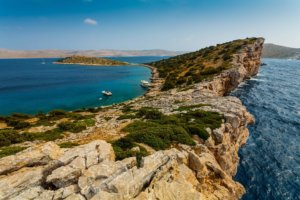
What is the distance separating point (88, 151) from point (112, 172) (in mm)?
2762

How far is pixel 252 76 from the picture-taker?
315ft

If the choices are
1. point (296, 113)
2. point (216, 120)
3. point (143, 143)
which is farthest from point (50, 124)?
point (296, 113)

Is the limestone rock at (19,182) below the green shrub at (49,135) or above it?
above

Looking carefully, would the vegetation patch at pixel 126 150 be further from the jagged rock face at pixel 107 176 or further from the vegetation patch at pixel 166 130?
the jagged rock face at pixel 107 176

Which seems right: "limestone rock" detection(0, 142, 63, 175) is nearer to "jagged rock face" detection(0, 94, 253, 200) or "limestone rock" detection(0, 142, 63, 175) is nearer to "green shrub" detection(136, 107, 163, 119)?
"jagged rock face" detection(0, 94, 253, 200)

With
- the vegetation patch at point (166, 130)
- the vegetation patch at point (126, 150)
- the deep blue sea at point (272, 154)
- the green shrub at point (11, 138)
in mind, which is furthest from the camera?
the deep blue sea at point (272, 154)

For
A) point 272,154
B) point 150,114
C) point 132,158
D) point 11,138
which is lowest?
point 272,154

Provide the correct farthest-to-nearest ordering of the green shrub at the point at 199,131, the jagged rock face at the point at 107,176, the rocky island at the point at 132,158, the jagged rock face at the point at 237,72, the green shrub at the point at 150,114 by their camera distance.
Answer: the jagged rock face at the point at 237,72
the green shrub at the point at 150,114
the green shrub at the point at 199,131
the rocky island at the point at 132,158
the jagged rock face at the point at 107,176

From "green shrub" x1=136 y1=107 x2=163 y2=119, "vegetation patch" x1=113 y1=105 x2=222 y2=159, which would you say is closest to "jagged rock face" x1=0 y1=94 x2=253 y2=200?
"vegetation patch" x1=113 y1=105 x2=222 y2=159

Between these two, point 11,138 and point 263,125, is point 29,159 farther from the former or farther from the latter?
point 263,125

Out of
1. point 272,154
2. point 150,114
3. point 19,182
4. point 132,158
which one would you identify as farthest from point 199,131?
point 19,182

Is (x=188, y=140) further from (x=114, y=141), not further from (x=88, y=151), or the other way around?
(x=88, y=151)

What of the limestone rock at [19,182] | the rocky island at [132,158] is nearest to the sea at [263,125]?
the rocky island at [132,158]

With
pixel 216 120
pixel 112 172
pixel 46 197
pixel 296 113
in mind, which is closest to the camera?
pixel 46 197
